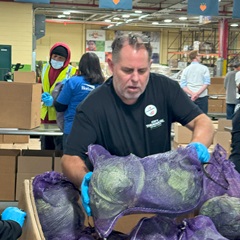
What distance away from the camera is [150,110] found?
6.06ft

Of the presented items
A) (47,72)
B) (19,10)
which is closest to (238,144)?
(47,72)

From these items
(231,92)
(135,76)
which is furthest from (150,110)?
(231,92)

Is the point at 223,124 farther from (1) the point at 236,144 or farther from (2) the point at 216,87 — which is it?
(2) the point at 216,87

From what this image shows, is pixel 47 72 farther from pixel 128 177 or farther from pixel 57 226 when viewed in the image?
pixel 128 177

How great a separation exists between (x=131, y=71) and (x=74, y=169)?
395 mm

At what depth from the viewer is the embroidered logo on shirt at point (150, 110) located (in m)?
1.84

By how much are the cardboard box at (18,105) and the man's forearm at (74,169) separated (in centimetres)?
239

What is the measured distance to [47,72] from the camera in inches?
183

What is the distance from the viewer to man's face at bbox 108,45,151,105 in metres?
1.68

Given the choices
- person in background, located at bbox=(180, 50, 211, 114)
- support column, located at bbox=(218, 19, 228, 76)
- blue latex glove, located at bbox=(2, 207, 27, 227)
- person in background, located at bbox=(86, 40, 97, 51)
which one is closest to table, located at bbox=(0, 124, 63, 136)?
blue latex glove, located at bbox=(2, 207, 27, 227)

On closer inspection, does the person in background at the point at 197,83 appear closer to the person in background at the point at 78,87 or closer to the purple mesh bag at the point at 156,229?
the person in background at the point at 78,87

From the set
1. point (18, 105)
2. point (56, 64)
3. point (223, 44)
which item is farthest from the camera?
point (223, 44)

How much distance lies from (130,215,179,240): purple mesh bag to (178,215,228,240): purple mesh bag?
0.02 metres

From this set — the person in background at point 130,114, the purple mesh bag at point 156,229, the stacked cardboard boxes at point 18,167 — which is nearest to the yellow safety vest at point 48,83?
the stacked cardboard boxes at point 18,167
